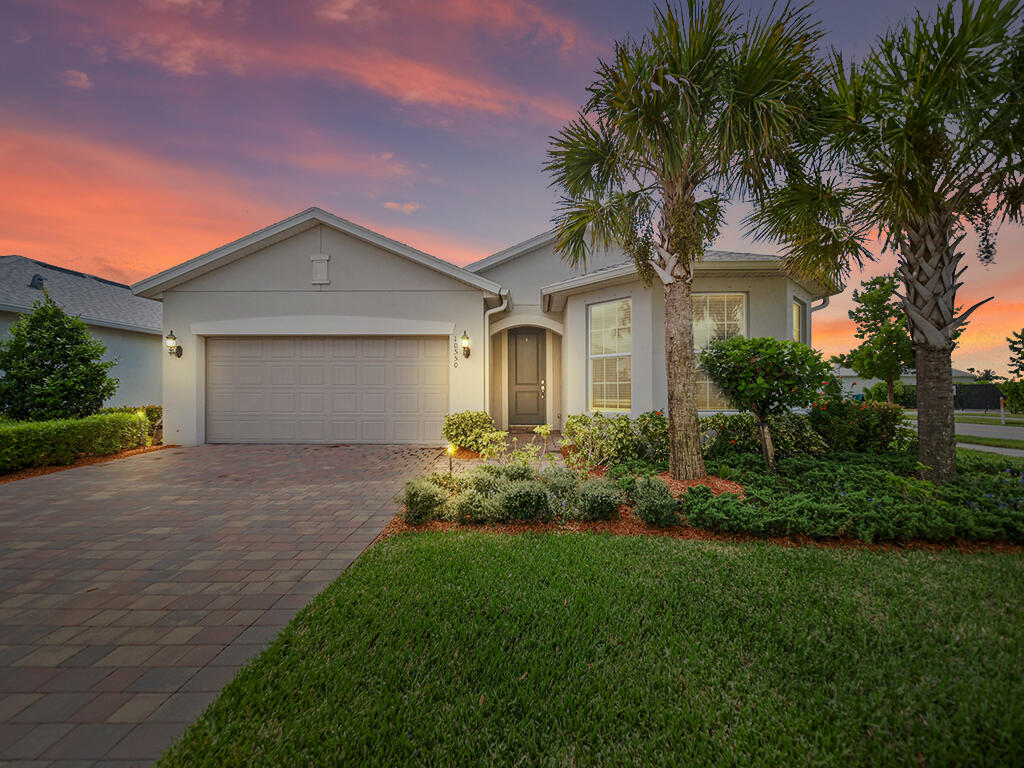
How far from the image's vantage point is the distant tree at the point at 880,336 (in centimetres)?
1327

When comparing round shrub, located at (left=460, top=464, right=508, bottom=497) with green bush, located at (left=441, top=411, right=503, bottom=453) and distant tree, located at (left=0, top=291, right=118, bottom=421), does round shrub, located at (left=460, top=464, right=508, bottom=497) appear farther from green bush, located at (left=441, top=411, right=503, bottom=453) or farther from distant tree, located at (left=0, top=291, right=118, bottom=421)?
distant tree, located at (left=0, top=291, right=118, bottom=421)

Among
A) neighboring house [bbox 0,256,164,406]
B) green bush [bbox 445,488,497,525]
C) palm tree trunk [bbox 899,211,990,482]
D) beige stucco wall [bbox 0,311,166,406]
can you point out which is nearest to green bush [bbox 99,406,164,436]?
neighboring house [bbox 0,256,164,406]

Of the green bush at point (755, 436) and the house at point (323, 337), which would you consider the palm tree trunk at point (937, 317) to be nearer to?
the green bush at point (755, 436)

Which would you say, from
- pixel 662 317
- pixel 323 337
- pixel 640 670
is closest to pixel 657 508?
pixel 640 670

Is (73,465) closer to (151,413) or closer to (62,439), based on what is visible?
(62,439)

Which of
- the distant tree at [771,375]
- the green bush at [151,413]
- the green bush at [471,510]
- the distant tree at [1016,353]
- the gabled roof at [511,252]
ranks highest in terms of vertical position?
the gabled roof at [511,252]

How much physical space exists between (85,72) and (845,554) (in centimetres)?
1297

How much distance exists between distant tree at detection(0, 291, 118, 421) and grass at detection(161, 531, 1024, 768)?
920 centimetres

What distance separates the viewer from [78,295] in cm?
1231

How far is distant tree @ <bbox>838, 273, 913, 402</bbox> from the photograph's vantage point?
1327 cm

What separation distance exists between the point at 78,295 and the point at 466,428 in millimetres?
13093

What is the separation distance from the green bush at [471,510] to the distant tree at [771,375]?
13.2 ft

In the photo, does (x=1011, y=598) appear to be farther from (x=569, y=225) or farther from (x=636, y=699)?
(x=569, y=225)

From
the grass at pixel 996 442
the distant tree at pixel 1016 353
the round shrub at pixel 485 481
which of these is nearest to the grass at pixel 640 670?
the round shrub at pixel 485 481
